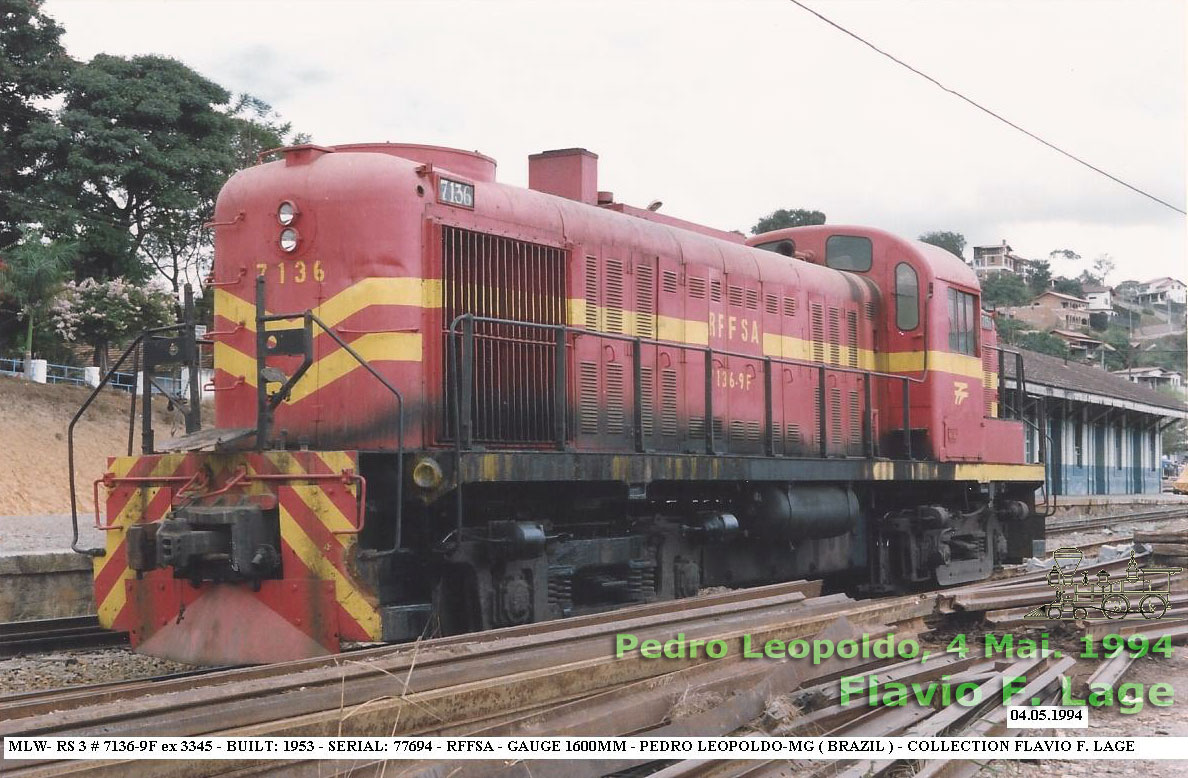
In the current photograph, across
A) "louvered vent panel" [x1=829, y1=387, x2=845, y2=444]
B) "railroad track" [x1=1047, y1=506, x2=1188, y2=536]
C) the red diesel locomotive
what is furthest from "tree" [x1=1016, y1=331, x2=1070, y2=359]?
the red diesel locomotive

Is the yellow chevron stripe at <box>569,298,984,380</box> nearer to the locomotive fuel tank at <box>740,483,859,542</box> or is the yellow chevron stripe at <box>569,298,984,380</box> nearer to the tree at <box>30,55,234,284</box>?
the locomotive fuel tank at <box>740,483,859,542</box>

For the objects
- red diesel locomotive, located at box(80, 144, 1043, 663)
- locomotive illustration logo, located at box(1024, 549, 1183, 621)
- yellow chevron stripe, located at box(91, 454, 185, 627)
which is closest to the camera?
red diesel locomotive, located at box(80, 144, 1043, 663)

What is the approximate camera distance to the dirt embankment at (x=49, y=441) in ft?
81.1

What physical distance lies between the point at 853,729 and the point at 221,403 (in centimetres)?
486

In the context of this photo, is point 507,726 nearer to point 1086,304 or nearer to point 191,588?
point 191,588

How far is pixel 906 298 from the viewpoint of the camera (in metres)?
11.9

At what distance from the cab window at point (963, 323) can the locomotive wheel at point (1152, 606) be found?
3466mm

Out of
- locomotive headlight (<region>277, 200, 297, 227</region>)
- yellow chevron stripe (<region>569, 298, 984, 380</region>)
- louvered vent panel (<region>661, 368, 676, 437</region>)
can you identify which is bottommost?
louvered vent panel (<region>661, 368, 676, 437</region>)

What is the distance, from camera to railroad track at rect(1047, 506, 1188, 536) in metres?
22.3

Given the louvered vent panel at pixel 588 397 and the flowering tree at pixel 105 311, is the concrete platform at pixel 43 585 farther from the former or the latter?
the flowering tree at pixel 105 311

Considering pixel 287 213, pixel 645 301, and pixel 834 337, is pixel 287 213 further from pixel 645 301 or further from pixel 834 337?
pixel 834 337

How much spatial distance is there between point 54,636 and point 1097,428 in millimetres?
34033

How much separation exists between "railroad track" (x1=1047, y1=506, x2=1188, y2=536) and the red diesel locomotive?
13.3 metres

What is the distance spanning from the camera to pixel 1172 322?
132625 mm
